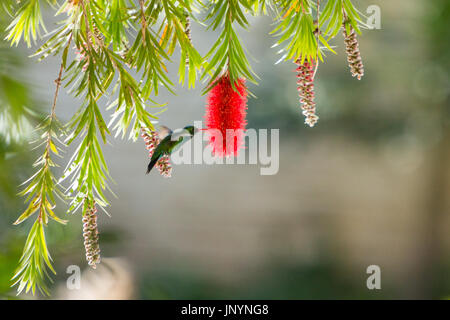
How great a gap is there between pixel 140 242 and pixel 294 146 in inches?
35.9

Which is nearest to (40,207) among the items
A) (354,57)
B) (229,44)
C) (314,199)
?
(229,44)

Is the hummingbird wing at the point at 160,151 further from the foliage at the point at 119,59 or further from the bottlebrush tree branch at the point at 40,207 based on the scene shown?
the bottlebrush tree branch at the point at 40,207

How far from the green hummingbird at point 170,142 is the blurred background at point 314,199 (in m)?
1.47

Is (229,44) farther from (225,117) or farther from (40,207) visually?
(40,207)

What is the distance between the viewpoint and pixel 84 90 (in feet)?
1.78

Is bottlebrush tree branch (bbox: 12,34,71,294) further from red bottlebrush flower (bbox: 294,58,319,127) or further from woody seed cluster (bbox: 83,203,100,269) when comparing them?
red bottlebrush flower (bbox: 294,58,319,127)

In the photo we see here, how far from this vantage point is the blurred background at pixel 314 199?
2.02 meters

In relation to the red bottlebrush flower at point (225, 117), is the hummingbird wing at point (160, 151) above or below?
below

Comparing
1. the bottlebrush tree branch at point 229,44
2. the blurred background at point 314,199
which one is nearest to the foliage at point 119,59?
the bottlebrush tree branch at point 229,44

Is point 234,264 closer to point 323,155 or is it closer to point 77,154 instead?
point 323,155

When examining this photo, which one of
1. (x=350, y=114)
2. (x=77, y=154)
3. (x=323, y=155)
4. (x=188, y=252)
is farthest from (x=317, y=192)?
(x=77, y=154)

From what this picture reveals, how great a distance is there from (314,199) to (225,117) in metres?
1.74
